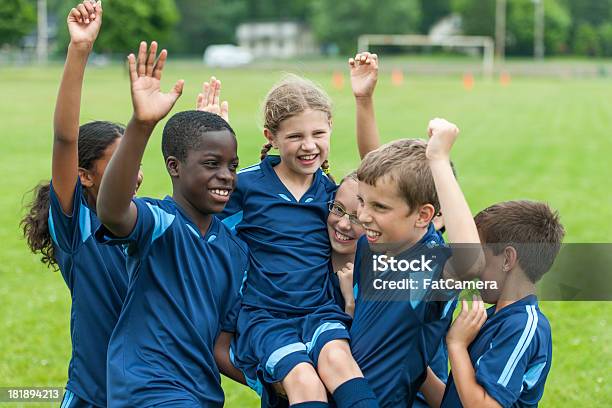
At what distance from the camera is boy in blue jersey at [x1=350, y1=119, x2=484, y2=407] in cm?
294

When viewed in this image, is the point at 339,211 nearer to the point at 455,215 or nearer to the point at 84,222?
the point at 455,215

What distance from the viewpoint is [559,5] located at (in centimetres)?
9119

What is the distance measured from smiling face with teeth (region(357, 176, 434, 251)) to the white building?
102 metres

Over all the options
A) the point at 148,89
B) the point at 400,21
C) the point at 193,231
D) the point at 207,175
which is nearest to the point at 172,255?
the point at 193,231

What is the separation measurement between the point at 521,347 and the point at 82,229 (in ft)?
5.47

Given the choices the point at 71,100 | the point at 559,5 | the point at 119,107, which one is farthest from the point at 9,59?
the point at 71,100

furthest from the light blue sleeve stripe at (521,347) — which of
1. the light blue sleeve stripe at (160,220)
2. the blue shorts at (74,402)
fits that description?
the blue shorts at (74,402)

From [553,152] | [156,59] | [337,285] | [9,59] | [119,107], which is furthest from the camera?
[9,59]

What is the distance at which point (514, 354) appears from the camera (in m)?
2.85

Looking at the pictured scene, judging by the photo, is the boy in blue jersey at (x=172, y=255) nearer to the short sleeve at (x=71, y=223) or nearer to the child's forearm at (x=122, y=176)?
the child's forearm at (x=122, y=176)

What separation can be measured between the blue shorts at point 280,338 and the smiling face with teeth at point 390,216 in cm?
35

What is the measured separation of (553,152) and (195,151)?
17.3 metres

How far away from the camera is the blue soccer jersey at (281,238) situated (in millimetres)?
3230

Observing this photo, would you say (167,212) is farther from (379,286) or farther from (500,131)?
(500,131)
